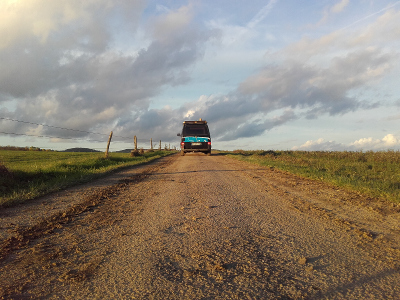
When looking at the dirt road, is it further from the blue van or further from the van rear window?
the van rear window

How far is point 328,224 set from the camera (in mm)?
4188

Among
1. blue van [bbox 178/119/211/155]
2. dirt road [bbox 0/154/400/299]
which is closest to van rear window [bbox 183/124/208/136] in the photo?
blue van [bbox 178/119/211/155]

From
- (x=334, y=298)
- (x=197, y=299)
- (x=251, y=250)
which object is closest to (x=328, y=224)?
(x=251, y=250)

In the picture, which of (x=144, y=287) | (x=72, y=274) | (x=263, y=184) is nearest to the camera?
(x=144, y=287)

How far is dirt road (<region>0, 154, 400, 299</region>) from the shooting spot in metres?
2.35

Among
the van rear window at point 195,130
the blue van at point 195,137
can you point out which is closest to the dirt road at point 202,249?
the blue van at point 195,137

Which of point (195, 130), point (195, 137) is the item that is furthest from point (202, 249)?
point (195, 130)

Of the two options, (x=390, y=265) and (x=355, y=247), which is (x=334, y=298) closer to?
(x=390, y=265)

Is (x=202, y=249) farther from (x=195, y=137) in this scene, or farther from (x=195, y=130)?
(x=195, y=130)

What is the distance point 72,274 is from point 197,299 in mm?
1274

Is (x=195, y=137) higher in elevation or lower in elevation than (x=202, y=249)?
higher

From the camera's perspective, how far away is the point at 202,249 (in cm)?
316

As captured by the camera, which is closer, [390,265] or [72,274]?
[72,274]

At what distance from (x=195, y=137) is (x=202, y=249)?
19592 millimetres
